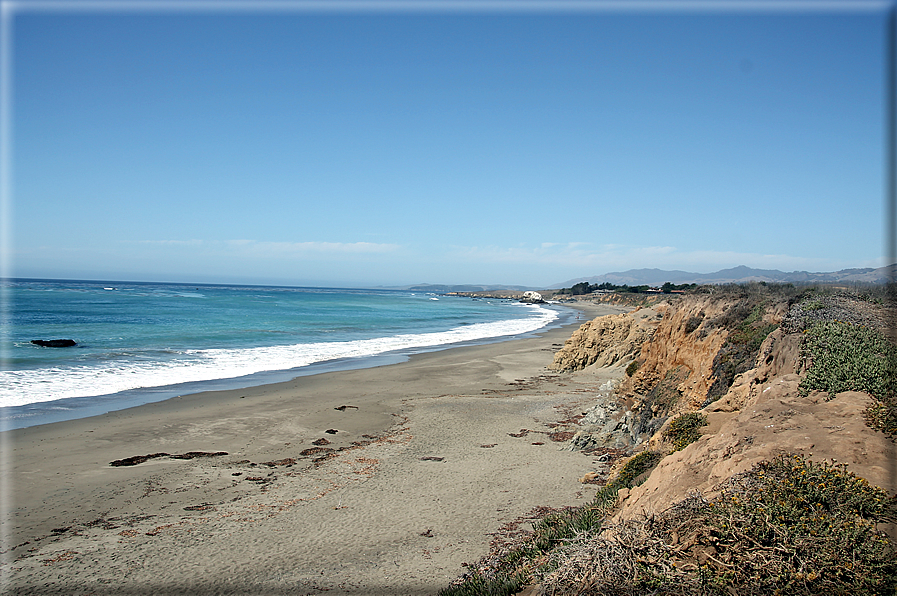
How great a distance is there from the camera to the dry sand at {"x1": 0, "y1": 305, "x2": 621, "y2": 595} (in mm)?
6609

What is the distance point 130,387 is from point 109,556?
537 inches

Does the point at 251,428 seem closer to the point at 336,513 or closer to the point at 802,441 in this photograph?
the point at 336,513

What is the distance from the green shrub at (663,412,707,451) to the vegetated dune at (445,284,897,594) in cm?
3

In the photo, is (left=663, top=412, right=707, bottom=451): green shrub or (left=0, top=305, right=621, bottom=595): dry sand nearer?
(left=0, top=305, right=621, bottom=595): dry sand

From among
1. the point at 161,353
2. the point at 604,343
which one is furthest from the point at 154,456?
the point at 604,343

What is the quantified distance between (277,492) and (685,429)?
755 centimetres

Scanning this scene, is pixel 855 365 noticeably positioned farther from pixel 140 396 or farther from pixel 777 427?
pixel 140 396

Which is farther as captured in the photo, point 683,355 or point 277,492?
point 683,355

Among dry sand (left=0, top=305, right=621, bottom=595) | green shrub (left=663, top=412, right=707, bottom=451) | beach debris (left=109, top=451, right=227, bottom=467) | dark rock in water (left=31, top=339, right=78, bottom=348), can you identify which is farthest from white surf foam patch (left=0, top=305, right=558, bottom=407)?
green shrub (left=663, top=412, right=707, bottom=451)

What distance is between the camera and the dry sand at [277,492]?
661 centimetres

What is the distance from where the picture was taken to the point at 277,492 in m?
9.41

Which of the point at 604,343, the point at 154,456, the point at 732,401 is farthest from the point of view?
the point at 604,343

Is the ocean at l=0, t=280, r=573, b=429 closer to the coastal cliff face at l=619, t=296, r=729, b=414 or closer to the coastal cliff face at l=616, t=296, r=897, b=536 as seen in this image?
the coastal cliff face at l=619, t=296, r=729, b=414

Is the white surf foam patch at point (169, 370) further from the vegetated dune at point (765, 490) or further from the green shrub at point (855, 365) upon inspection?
the green shrub at point (855, 365)
